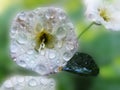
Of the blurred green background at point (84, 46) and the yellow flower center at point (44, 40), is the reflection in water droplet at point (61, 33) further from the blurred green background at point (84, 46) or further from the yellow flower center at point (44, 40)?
the blurred green background at point (84, 46)

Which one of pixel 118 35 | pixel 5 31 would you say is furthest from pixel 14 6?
pixel 118 35

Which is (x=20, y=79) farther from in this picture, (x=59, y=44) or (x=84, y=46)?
(x=84, y=46)

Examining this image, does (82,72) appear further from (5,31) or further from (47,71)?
(5,31)

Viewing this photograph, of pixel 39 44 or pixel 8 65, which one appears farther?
pixel 8 65

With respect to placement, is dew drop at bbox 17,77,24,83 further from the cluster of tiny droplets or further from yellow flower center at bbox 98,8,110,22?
yellow flower center at bbox 98,8,110,22

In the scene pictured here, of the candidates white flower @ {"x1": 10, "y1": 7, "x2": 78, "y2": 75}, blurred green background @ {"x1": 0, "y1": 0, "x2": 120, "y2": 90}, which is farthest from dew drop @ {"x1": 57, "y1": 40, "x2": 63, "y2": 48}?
blurred green background @ {"x1": 0, "y1": 0, "x2": 120, "y2": 90}

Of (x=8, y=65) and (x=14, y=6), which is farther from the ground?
(x=14, y=6)

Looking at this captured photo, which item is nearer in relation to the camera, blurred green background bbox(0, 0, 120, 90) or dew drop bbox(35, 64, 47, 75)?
dew drop bbox(35, 64, 47, 75)
